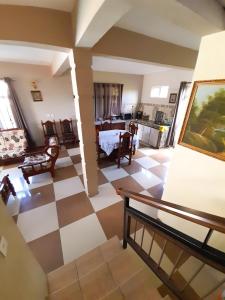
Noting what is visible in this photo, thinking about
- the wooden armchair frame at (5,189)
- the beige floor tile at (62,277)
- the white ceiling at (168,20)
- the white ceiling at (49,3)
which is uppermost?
the white ceiling at (49,3)

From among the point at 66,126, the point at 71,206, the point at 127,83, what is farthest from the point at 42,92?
the point at 71,206

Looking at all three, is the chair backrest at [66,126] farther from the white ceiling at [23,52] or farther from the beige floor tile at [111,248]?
the beige floor tile at [111,248]

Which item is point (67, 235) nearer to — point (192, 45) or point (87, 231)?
point (87, 231)

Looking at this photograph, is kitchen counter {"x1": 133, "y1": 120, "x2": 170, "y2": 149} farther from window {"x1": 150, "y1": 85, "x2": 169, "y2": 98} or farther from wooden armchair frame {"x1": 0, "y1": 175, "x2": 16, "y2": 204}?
wooden armchair frame {"x1": 0, "y1": 175, "x2": 16, "y2": 204}

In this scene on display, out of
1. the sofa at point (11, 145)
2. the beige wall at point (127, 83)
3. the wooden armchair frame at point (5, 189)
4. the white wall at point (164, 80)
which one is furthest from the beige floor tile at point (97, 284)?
the beige wall at point (127, 83)

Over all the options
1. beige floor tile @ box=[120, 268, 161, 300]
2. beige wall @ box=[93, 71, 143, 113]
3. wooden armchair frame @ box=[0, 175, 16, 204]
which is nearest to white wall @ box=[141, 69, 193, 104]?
beige wall @ box=[93, 71, 143, 113]

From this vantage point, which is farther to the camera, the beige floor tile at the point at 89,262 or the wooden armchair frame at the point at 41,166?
the wooden armchair frame at the point at 41,166

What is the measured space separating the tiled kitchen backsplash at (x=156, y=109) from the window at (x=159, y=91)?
34cm

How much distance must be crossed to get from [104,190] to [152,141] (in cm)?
281

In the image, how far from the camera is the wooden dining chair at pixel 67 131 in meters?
4.81

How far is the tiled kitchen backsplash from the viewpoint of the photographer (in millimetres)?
4642

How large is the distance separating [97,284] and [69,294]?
0.86 ft

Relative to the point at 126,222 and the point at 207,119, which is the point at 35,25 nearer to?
the point at 207,119

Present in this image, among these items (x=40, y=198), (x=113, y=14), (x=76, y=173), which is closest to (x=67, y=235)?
(x=40, y=198)
